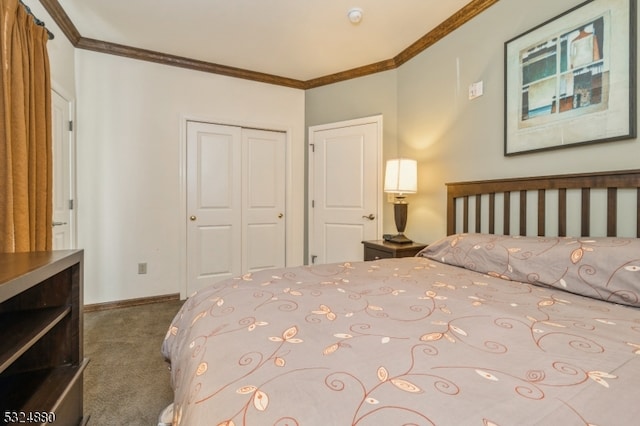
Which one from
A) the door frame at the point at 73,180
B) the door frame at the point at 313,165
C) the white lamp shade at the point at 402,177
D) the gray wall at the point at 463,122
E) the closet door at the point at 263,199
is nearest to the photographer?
the gray wall at the point at 463,122

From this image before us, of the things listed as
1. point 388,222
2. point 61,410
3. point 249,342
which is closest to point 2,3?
point 61,410

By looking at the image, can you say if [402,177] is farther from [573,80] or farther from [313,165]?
[313,165]

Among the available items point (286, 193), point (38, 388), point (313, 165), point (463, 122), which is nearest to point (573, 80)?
point (463, 122)

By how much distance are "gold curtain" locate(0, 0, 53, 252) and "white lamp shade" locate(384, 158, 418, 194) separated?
8.08 ft

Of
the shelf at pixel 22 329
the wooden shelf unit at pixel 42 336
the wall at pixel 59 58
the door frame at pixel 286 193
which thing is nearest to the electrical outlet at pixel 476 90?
the door frame at pixel 286 193

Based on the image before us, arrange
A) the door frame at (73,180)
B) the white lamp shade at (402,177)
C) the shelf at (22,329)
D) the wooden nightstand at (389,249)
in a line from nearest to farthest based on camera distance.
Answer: the shelf at (22,329) → the wooden nightstand at (389,249) → the white lamp shade at (402,177) → the door frame at (73,180)

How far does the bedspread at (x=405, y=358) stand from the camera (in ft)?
1.77

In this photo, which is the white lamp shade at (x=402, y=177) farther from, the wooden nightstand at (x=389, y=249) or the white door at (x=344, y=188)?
the white door at (x=344, y=188)

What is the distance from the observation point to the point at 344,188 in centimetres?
354

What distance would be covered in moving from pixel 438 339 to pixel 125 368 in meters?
2.02

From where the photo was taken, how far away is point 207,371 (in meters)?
0.70

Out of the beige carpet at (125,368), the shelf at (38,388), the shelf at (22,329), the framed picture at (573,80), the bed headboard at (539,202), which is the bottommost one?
Result: the beige carpet at (125,368)

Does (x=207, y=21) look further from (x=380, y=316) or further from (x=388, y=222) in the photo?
(x=380, y=316)

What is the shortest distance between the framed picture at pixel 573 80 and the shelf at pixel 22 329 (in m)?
2.49
